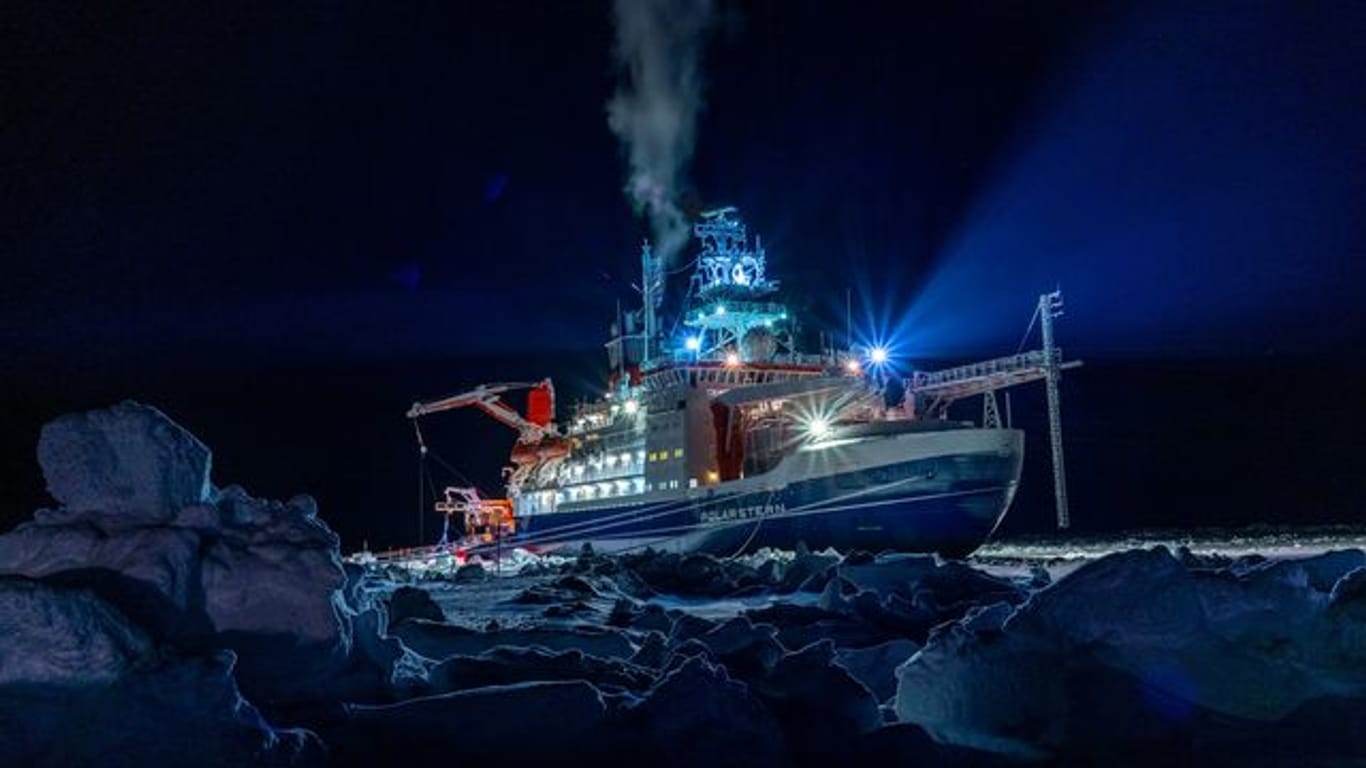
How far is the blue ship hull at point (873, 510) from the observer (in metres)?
41.5

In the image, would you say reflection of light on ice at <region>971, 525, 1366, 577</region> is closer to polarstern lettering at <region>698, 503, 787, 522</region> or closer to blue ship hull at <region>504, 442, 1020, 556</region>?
blue ship hull at <region>504, 442, 1020, 556</region>

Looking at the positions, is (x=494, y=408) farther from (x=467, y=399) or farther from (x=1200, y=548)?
(x=1200, y=548)

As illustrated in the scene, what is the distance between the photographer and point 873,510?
42.5m

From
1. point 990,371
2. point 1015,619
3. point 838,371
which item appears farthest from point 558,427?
point 1015,619

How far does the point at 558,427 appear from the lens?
244ft

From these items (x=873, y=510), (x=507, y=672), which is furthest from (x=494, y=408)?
(x=507, y=672)

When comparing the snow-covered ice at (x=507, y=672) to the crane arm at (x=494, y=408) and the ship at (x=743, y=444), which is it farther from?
the crane arm at (x=494, y=408)

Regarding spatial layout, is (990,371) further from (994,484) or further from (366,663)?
(366,663)

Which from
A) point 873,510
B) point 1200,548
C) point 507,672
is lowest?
point 1200,548

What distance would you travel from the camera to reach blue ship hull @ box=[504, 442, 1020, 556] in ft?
136

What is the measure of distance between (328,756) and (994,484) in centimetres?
3977

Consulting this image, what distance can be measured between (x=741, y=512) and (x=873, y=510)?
24.0 ft

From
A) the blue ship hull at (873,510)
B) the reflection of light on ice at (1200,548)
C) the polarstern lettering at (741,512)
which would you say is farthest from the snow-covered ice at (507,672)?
the polarstern lettering at (741,512)

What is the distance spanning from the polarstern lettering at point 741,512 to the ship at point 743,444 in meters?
0.09
